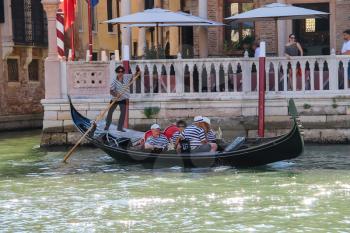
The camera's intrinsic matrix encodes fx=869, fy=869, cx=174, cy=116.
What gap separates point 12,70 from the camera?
2036cm

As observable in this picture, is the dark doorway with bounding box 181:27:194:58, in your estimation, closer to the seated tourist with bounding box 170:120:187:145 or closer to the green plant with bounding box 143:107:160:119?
the green plant with bounding box 143:107:160:119

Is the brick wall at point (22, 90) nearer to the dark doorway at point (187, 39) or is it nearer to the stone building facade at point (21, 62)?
the stone building facade at point (21, 62)

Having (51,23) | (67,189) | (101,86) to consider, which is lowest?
(67,189)

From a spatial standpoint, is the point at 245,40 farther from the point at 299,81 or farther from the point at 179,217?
the point at 179,217

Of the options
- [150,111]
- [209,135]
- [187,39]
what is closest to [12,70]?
[187,39]

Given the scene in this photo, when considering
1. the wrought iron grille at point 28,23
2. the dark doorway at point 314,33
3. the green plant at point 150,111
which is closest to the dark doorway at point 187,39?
the dark doorway at point 314,33

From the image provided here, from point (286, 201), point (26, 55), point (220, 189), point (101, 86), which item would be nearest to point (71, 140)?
point (101, 86)

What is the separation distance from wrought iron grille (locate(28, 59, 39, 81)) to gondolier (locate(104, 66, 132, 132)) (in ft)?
30.0

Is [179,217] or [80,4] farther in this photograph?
[80,4]

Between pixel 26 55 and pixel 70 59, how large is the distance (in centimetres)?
765

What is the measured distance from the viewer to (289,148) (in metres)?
10.2

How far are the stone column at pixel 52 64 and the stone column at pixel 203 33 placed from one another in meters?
3.00

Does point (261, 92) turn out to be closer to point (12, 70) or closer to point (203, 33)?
point (203, 33)

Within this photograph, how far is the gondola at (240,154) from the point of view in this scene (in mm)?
10125
